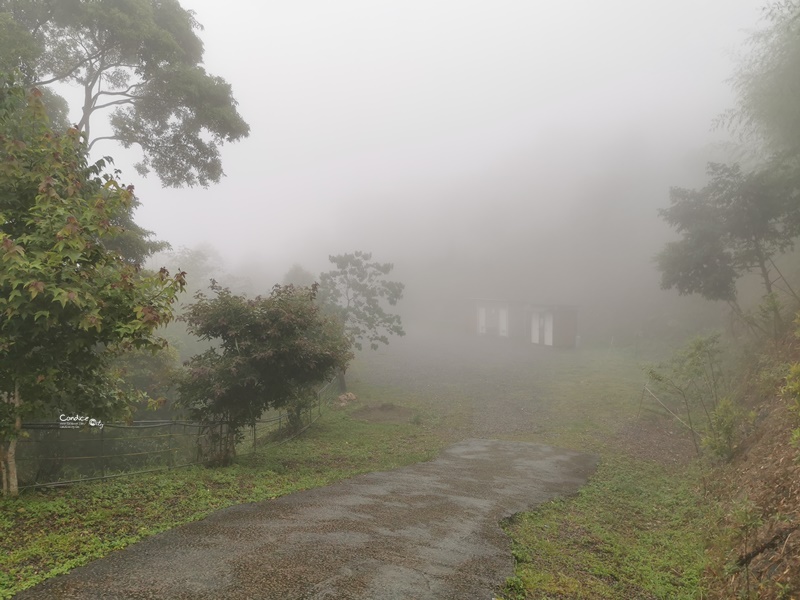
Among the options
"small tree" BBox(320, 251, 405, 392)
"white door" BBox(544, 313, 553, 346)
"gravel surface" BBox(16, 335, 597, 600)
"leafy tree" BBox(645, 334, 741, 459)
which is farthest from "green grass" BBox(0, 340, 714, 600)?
"white door" BBox(544, 313, 553, 346)

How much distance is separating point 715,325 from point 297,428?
28.9m

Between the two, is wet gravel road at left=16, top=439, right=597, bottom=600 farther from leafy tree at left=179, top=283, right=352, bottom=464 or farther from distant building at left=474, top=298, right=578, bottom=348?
distant building at left=474, top=298, right=578, bottom=348

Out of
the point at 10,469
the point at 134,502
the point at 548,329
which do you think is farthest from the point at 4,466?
the point at 548,329

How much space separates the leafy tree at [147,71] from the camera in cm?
1437

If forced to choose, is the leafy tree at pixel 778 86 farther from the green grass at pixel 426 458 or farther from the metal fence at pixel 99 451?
the metal fence at pixel 99 451

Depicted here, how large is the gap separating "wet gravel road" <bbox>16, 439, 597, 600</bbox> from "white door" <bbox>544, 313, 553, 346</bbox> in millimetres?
30535

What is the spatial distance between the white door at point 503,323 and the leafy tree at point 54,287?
43.5m

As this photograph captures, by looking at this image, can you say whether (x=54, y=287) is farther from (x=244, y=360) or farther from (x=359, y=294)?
(x=359, y=294)

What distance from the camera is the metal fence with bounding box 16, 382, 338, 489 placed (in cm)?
859

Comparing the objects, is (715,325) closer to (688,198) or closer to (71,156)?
(688,198)

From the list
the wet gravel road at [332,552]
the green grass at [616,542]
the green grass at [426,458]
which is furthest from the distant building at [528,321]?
the wet gravel road at [332,552]

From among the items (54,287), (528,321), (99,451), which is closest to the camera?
(54,287)

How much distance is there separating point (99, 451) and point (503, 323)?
42.0 meters

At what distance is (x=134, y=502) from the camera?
26.1 ft
